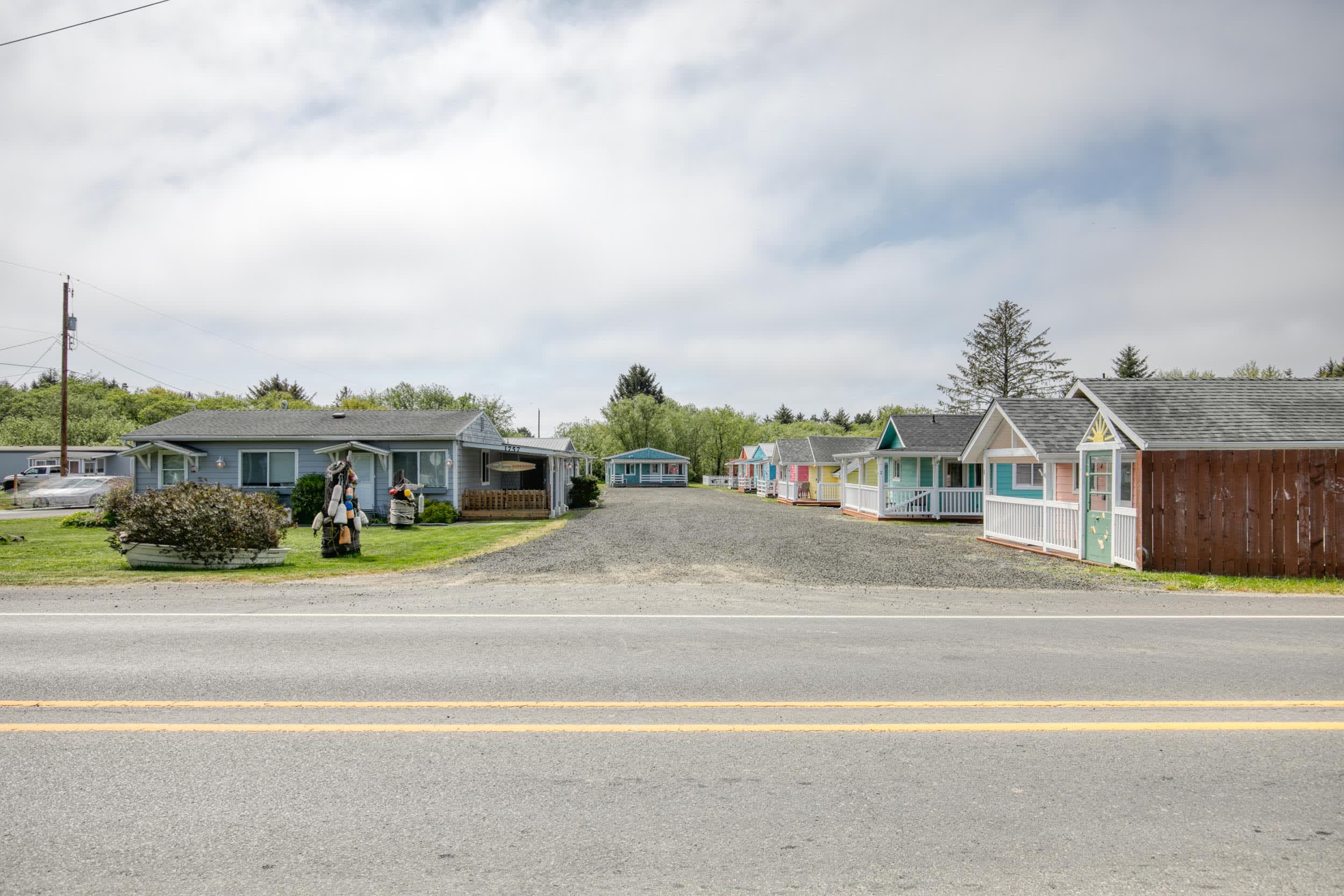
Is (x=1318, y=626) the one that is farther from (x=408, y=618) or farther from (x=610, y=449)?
(x=610, y=449)

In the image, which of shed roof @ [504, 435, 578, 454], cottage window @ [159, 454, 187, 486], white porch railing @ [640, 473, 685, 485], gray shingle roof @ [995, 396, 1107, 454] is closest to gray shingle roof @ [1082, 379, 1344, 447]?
gray shingle roof @ [995, 396, 1107, 454]

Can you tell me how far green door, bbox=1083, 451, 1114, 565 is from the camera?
54.1ft

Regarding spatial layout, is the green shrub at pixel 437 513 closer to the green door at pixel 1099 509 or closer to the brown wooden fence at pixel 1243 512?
the green door at pixel 1099 509

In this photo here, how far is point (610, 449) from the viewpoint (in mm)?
85688

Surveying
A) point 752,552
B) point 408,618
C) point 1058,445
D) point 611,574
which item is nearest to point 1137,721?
point 408,618

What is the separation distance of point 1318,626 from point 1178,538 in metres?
5.95

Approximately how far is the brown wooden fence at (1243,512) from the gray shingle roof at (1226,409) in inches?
13.3

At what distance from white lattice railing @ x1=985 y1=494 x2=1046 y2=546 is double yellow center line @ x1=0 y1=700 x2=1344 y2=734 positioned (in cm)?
1479

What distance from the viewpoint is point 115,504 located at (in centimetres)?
1934

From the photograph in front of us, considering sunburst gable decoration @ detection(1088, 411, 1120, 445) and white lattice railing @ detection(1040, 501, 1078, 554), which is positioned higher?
sunburst gable decoration @ detection(1088, 411, 1120, 445)

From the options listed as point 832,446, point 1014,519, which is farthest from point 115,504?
point 832,446

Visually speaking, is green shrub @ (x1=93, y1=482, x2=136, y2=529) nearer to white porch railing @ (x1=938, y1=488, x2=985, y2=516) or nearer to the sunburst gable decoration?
the sunburst gable decoration

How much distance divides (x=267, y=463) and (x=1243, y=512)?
30.5 m

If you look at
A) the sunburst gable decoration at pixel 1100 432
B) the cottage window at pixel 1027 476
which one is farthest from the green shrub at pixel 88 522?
the cottage window at pixel 1027 476
